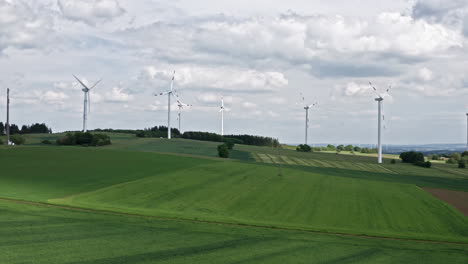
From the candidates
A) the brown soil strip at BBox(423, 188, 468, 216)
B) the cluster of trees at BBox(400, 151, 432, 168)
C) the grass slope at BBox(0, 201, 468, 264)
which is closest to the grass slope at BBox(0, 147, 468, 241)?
the brown soil strip at BBox(423, 188, 468, 216)

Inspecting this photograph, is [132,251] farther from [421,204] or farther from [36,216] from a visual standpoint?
[421,204]

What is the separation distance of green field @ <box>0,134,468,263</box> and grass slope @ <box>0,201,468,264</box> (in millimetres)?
64

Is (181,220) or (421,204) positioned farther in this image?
(421,204)

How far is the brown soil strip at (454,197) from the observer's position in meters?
45.6

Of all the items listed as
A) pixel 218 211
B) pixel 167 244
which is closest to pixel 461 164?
pixel 218 211

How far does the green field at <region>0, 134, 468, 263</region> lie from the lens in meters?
21.5

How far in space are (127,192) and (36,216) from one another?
50.2 feet

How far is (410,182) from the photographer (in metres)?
63.4

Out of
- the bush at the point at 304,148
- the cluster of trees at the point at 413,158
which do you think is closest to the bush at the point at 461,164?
the cluster of trees at the point at 413,158

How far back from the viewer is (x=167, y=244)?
854 inches

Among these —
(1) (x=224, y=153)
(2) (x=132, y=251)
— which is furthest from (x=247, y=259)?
(1) (x=224, y=153)

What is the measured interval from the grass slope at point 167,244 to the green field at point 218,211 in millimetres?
64

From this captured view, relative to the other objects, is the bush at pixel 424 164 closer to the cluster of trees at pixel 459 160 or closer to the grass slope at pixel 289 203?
the cluster of trees at pixel 459 160

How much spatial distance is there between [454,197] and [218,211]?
31276 millimetres
